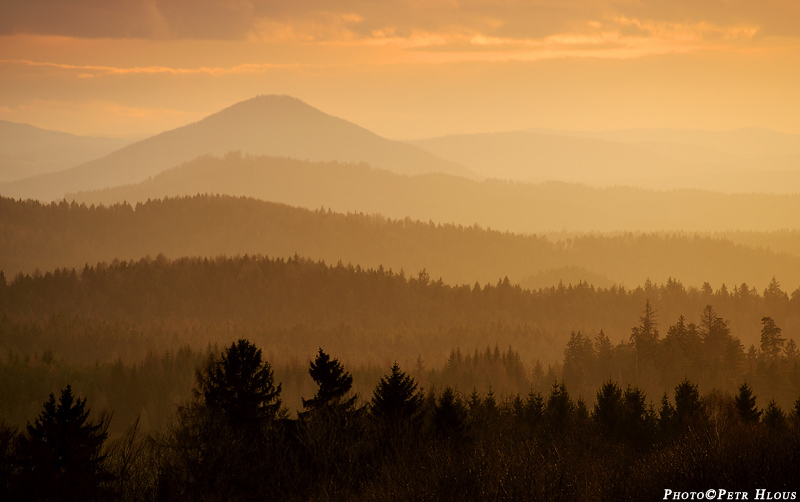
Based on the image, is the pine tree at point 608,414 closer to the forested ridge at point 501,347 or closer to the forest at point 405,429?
the forest at point 405,429

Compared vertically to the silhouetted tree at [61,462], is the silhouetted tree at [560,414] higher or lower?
higher

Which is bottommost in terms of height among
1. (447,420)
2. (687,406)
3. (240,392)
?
(447,420)

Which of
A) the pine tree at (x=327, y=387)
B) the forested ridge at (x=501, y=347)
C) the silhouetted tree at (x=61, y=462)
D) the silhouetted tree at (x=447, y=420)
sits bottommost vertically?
the silhouetted tree at (x=61, y=462)

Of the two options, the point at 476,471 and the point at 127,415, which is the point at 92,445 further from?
the point at 127,415

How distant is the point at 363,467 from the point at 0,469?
1968 cm

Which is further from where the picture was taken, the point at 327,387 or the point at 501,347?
the point at 501,347

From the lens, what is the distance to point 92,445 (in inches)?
1513

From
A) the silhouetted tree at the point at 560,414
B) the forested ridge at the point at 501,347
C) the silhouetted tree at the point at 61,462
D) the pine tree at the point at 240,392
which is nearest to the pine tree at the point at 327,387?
the pine tree at the point at 240,392

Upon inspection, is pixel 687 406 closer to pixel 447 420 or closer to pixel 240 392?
pixel 447 420

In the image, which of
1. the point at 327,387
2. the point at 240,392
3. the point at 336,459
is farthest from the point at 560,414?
the point at 240,392

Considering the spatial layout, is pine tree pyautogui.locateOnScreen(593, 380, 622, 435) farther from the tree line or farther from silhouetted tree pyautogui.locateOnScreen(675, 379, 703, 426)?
the tree line

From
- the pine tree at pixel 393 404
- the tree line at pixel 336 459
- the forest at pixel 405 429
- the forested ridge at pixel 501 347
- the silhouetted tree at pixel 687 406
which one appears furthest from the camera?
the forested ridge at pixel 501 347

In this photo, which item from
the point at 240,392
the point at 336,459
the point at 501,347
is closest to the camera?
the point at 336,459

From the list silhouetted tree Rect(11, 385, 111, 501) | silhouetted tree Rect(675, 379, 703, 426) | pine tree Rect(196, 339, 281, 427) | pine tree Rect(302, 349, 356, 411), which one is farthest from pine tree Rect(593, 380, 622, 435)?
silhouetted tree Rect(11, 385, 111, 501)
